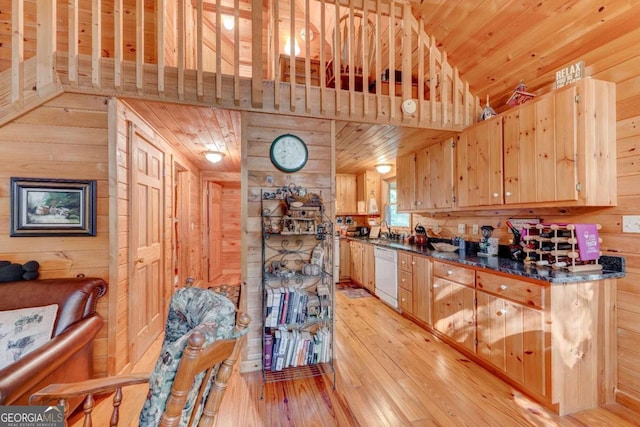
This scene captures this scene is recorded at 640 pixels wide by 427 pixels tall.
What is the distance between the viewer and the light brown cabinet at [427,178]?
3117 mm

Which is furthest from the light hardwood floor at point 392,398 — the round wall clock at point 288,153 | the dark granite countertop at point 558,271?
the round wall clock at point 288,153

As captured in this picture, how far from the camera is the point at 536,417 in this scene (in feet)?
5.84

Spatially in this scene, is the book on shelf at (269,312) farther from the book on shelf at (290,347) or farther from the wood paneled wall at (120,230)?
the wood paneled wall at (120,230)

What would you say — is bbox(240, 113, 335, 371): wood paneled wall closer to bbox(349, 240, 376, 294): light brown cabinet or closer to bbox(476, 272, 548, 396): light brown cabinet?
bbox(476, 272, 548, 396): light brown cabinet

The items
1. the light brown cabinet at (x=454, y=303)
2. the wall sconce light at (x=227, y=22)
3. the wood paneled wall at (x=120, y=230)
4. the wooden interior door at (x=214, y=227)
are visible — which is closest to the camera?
the wood paneled wall at (x=120, y=230)

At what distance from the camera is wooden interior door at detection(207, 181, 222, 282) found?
209 inches

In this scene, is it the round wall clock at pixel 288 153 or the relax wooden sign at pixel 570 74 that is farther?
the round wall clock at pixel 288 153

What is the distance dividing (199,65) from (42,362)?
2077mm

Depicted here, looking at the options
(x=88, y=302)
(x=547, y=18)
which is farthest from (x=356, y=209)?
(x=88, y=302)

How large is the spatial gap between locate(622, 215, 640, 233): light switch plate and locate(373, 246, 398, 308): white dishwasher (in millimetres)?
2115

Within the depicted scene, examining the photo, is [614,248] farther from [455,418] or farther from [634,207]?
[455,418]

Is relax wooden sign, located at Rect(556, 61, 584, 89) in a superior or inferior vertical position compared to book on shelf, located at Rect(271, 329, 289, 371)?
superior

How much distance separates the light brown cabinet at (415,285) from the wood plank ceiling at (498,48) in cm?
145

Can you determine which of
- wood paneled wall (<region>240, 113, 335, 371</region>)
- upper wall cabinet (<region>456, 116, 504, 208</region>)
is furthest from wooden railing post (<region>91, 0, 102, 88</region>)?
upper wall cabinet (<region>456, 116, 504, 208</region>)
